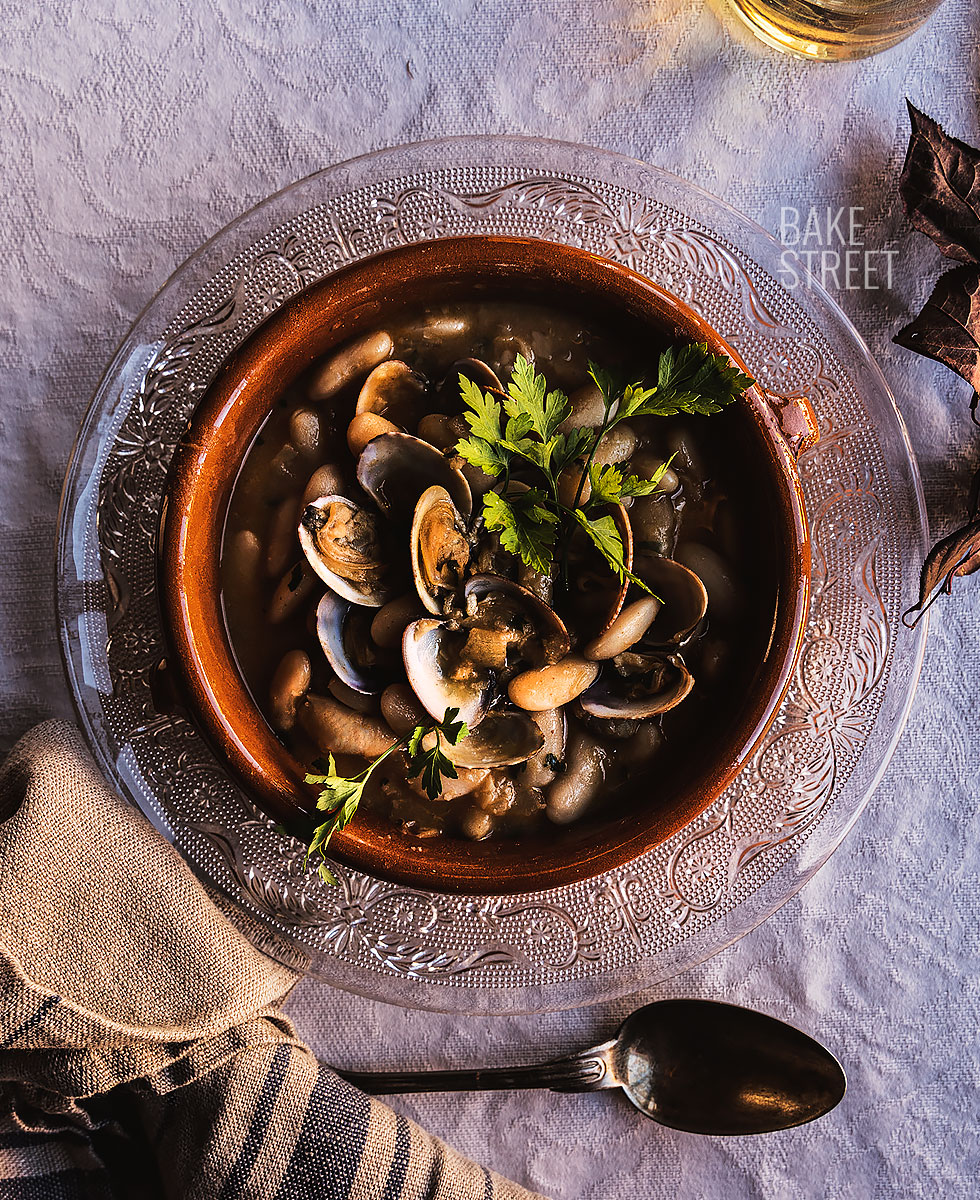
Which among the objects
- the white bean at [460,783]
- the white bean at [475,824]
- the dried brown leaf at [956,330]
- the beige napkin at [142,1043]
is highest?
the dried brown leaf at [956,330]

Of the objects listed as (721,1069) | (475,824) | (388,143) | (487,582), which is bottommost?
(721,1069)

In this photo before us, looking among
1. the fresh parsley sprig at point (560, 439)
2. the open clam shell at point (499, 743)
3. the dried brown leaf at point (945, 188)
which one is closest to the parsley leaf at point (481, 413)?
the fresh parsley sprig at point (560, 439)

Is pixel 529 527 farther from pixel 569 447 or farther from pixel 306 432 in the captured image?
pixel 306 432

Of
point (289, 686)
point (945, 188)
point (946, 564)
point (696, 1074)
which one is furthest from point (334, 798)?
point (945, 188)

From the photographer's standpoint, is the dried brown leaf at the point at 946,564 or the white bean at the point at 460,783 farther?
the dried brown leaf at the point at 946,564

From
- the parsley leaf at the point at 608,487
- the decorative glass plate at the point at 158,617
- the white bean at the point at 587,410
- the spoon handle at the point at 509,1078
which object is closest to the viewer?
the parsley leaf at the point at 608,487

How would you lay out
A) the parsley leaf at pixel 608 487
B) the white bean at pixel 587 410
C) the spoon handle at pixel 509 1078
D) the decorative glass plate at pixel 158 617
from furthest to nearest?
1. the spoon handle at pixel 509 1078
2. the decorative glass plate at pixel 158 617
3. the white bean at pixel 587 410
4. the parsley leaf at pixel 608 487

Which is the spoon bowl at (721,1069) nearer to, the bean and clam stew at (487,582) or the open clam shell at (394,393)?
the bean and clam stew at (487,582)
